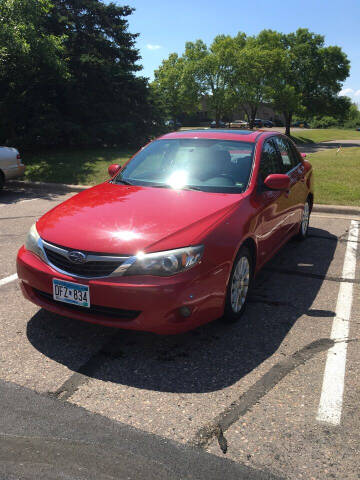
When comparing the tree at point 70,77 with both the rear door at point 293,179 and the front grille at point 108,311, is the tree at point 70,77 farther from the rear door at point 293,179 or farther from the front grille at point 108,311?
the front grille at point 108,311

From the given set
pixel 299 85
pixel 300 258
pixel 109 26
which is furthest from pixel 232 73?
pixel 300 258

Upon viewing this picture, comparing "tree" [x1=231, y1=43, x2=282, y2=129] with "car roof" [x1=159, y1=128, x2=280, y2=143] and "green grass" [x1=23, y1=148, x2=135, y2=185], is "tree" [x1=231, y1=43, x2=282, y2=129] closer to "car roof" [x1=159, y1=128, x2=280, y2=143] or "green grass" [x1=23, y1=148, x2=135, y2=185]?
"green grass" [x1=23, y1=148, x2=135, y2=185]

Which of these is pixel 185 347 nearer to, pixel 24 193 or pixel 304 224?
pixel 304 224

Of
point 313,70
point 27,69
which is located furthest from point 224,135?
point 313,70

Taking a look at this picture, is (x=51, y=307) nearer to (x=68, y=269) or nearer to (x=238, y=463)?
(x=68, y=269)

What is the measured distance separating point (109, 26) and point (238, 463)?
2167 centimetres

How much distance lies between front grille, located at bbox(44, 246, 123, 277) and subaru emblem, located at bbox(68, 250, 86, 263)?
0.03m

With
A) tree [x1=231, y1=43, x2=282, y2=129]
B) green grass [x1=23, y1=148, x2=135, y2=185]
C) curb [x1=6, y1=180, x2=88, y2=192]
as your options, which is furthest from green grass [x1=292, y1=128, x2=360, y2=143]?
curb [x1=6, y1=180, x2=88, y2=192]

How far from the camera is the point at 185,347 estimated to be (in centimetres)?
349

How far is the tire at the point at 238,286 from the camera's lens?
12.1 ft

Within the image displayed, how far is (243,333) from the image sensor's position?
3.75 metres

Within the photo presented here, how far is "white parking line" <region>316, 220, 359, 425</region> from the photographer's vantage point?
A: 2.72 metres

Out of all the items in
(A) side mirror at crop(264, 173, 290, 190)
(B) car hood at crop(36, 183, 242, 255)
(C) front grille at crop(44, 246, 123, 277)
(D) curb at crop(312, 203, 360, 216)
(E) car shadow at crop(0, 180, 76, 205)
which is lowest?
(E) car shadow at crop(0, 180, 76, 205)

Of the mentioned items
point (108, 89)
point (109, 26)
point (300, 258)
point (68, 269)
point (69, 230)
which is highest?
point (109, 26)
